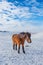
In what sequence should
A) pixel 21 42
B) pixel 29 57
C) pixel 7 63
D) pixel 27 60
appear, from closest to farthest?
pixel 7 63 → pixel 27 60 → pixel 29 57 → pixel 21 42

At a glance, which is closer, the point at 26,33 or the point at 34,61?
the point at 34,61

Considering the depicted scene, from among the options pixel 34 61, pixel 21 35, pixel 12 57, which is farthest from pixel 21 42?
pixel 34 61

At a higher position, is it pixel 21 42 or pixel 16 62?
pixel 21 42

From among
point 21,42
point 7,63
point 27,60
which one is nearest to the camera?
point 7,63

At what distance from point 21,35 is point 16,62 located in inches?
77.4

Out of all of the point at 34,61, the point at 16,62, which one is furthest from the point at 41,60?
the point at 16,62

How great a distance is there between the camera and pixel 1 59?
10406 millimetres

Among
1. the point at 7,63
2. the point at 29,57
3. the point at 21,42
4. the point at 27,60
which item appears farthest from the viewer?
the point at 21,42

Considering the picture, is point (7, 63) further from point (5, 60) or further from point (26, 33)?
point (26, 33)

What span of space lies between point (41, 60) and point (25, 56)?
3.55 ft

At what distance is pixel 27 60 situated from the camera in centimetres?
1021

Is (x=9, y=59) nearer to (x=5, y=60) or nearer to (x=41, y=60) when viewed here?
(x=5, y=60)

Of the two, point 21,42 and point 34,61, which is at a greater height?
point 21,42

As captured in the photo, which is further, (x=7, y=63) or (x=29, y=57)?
(x=29, y=57)
